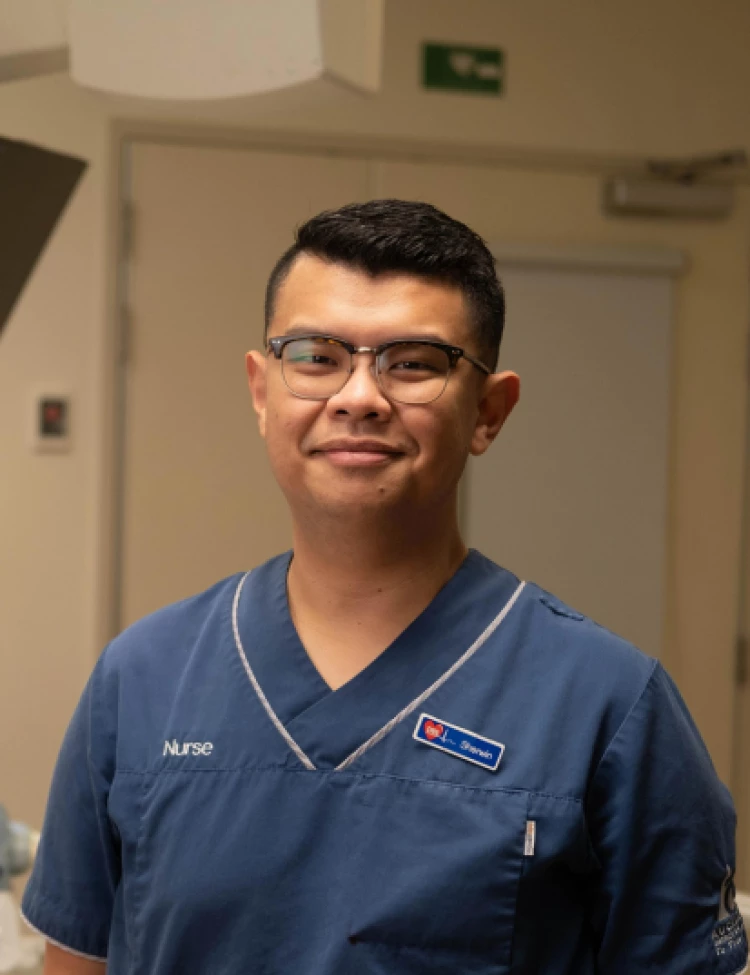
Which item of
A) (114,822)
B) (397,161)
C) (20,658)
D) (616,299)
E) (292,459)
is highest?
(397,161)

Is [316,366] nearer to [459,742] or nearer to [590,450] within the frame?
[459,742]

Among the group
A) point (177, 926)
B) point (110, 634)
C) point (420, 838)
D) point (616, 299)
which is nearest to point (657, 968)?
point (420, 838)

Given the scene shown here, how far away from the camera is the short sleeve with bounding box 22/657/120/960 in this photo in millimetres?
1060

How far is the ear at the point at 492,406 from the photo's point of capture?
41.4 inches

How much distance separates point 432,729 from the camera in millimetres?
975

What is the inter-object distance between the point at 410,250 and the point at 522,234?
6.67 feet

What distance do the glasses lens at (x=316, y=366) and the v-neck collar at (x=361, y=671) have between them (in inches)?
8.8

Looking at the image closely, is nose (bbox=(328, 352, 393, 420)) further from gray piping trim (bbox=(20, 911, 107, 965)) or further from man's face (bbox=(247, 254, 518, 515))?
gray piping trim (bbox=(20, 911, 107, 965))

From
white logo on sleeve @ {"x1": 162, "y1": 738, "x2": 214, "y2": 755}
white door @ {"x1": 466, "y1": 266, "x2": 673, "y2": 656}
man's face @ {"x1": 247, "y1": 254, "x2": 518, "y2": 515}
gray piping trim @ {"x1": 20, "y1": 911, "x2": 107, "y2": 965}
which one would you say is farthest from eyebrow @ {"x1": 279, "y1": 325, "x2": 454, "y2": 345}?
white door @ {"x1": 466, "y1": 266, "x2": 673, "y2": 656}

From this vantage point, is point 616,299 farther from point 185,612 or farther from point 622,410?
point 185,612

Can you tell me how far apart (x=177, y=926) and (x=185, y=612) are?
0.98 ft

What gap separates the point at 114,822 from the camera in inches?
40.7

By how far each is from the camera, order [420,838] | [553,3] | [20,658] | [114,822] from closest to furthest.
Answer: [420,838]
[114,822]
[20,658]
[553,3]

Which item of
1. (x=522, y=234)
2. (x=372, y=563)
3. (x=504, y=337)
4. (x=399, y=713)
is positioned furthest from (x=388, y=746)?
(x=522, y=234)
